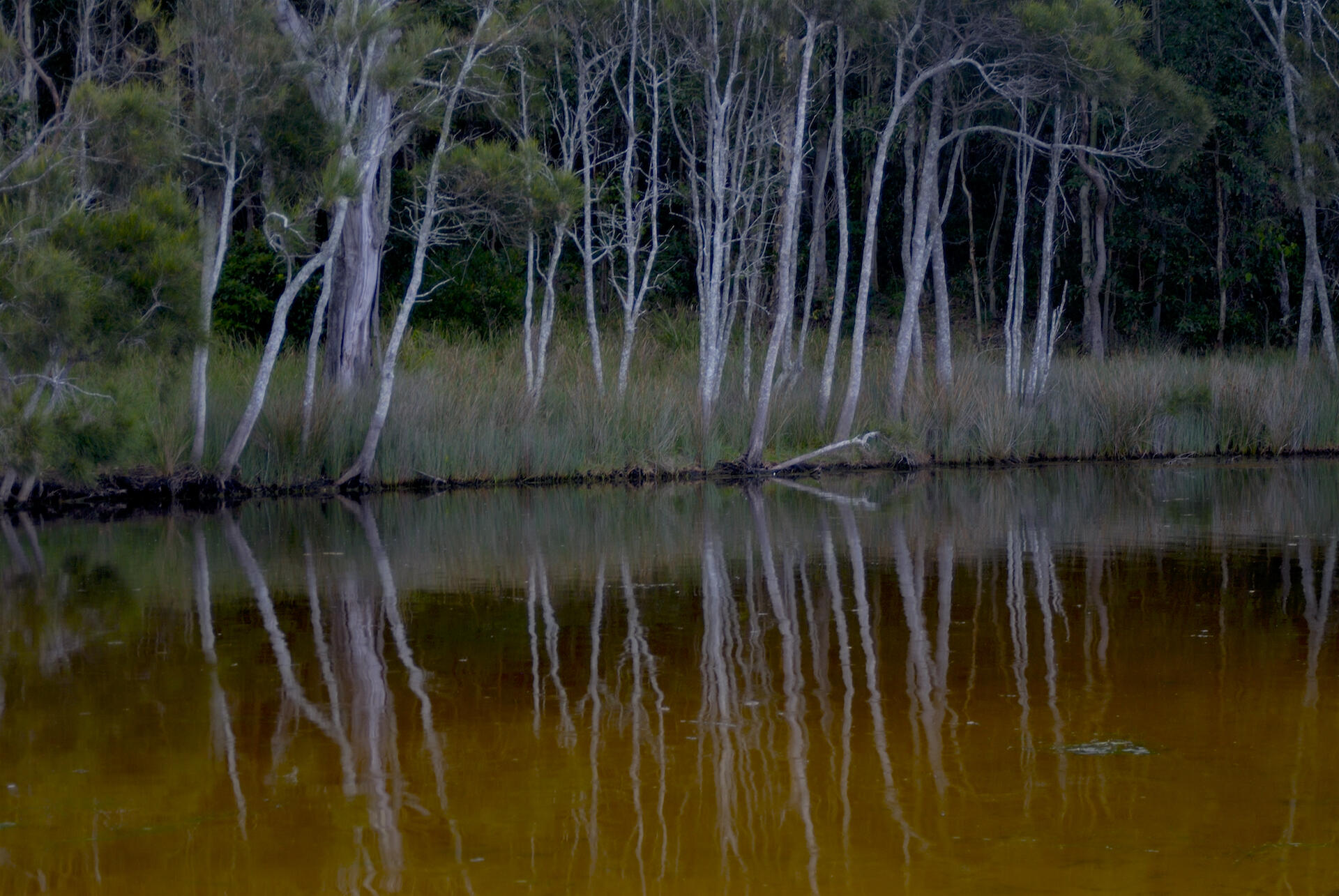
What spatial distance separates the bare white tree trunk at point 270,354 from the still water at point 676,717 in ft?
12.2

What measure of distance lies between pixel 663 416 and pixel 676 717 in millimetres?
10961

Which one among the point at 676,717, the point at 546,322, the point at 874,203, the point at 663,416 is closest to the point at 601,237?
the point at 546,322

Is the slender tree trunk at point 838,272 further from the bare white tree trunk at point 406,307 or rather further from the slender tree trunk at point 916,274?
the bare white tree trunk at point 406,307

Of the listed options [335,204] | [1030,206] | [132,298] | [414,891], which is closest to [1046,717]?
[414,891]

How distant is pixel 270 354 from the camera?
537 inches

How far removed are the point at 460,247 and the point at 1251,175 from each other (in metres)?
13.3

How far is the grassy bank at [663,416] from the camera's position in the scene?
566 inches

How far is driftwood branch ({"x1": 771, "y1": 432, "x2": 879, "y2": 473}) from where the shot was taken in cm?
1625

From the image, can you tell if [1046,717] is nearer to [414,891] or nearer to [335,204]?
[414,891]

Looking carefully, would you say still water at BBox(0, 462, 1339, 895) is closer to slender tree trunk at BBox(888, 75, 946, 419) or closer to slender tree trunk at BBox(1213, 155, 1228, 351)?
slender tree trunk at BBox(888, 75, 946, 419)

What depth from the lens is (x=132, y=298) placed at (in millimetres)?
11344

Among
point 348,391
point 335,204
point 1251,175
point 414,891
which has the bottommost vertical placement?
point 414,891

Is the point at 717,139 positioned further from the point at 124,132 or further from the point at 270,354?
the point at 124,132

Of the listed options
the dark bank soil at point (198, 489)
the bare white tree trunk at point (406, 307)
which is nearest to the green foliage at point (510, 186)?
the bare white tree trunk at point (406, 307)
